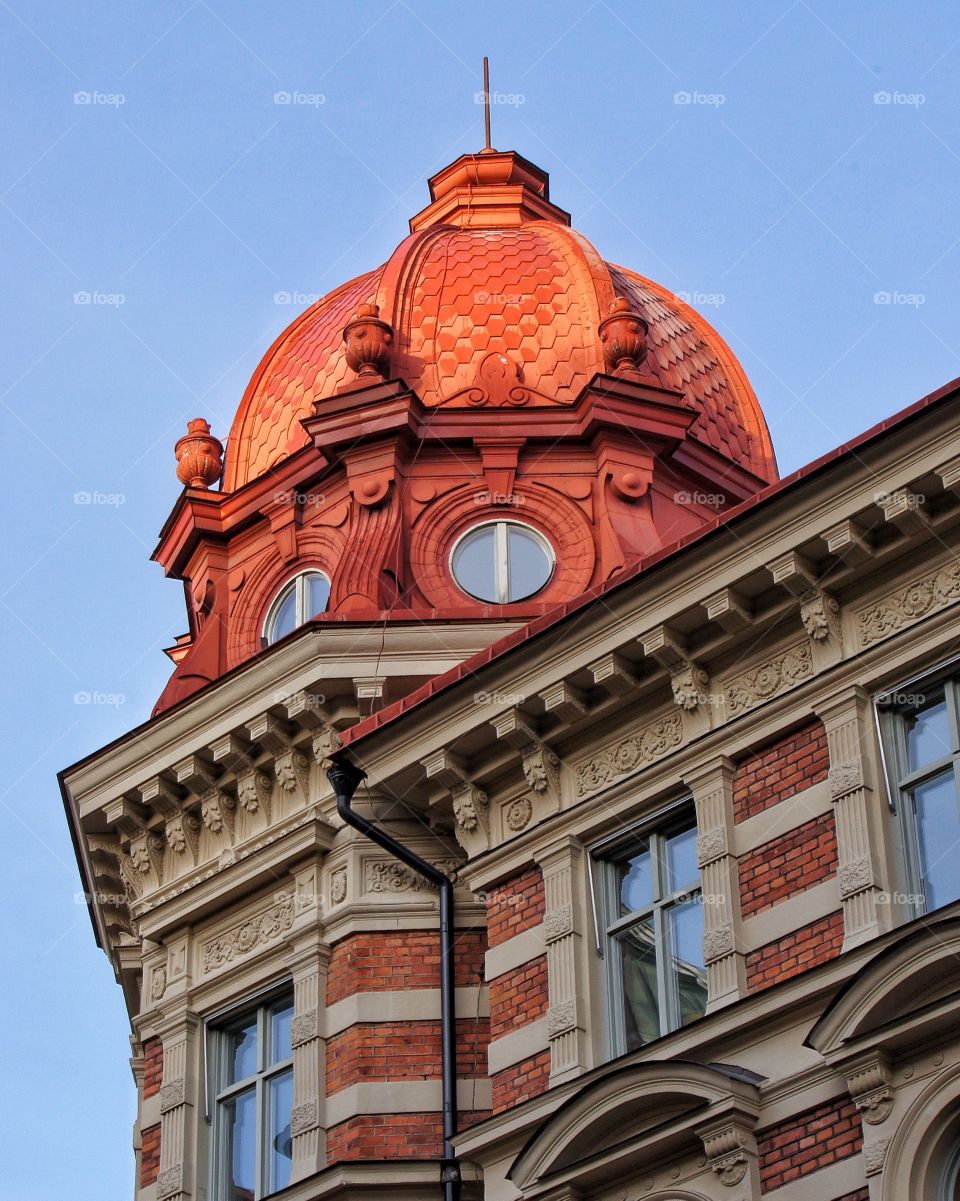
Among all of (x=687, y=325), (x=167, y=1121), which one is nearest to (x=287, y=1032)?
(x=167, y=1121)

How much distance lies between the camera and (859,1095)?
16.2 m

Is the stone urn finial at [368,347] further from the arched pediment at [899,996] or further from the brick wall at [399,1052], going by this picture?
the arched pediment at [899,996]

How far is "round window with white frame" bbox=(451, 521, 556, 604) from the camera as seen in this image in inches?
970

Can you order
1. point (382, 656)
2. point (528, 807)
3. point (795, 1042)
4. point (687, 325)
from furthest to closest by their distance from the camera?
1. point (687, 325)
2. point (382, 656)
3. point (528, 807)
4. point (795, 1042)

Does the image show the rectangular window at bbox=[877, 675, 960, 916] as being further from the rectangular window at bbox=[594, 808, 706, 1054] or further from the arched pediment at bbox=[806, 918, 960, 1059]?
the rectangular window at bbox=[594, 808, 706, 1054]

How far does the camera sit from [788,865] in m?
17.9

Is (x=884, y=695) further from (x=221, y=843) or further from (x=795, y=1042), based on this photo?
(x=221, y=843)

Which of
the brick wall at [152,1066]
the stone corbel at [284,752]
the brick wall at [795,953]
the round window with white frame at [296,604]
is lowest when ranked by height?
the brick wall at [795,953]

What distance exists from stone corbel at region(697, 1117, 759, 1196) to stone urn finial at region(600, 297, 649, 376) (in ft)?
35.4

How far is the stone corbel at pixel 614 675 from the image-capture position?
1955cm

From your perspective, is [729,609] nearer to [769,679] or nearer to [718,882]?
[769,679]

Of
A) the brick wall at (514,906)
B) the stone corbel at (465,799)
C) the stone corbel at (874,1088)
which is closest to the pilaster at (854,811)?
the stone corbel at (874,1088)

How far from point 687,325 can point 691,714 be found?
10.8 metres

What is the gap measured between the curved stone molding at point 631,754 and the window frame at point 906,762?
6.35 ft
